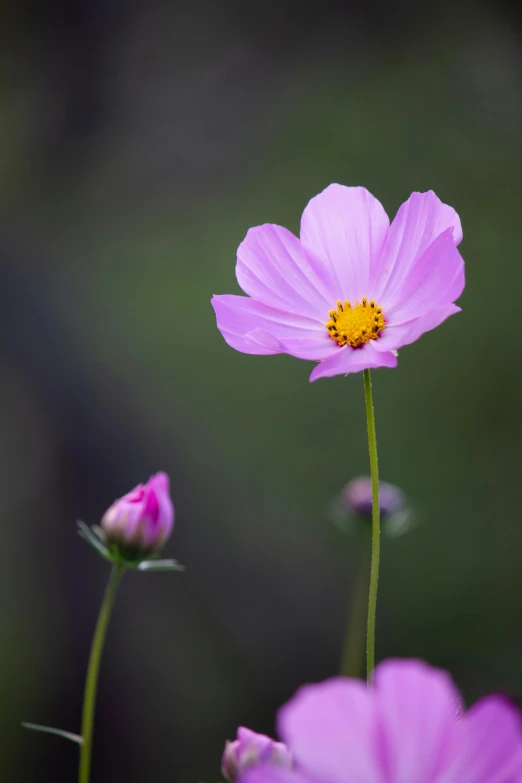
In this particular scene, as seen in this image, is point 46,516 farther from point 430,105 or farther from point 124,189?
point 430,105

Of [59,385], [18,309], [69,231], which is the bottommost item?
[59,385]

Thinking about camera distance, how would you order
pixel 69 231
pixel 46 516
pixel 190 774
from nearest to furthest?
pixel 190 774, pixel 46 516, pixel 69 231

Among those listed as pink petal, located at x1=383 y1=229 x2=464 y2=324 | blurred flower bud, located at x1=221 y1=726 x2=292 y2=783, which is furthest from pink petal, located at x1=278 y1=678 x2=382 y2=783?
pink petal, located at x1=383 y1=229 x2=464 y2=324

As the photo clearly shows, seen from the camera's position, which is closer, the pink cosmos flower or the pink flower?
the pink flower

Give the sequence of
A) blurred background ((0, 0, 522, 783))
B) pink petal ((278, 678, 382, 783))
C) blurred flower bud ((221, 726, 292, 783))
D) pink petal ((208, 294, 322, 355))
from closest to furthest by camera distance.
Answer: pink petal ((278, 678, 382, 783)) < blurred flower bud ((221, 726, 292, 783)) < pink petal ((208, 294, 322, 355)) < blurred background ((0, 0, 522, 783))

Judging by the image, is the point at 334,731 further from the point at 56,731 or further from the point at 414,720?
the point at 56,731

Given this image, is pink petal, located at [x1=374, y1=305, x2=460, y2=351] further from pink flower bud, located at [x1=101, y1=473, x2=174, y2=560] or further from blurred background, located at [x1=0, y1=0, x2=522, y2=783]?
blurred background, located at [x1=0, y1=0, x2=522, y2=783]

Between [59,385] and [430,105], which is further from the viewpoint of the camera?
[430,105]

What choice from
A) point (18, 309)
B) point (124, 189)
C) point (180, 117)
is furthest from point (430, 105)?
point (18, 309)
